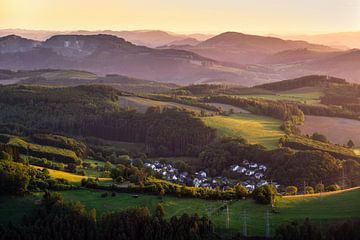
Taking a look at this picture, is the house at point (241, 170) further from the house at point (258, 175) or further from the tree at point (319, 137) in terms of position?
the tree at point (319, 137)

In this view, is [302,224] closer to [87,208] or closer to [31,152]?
[87,208]

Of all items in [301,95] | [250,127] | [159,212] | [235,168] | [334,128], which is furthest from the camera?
[301,95]

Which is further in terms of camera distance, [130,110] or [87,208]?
[130,110]

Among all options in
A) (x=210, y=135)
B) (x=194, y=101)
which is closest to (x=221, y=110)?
(x=194, y=101)

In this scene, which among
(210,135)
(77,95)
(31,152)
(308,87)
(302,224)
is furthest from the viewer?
(308,87)

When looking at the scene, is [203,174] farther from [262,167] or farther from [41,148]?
[41,148]

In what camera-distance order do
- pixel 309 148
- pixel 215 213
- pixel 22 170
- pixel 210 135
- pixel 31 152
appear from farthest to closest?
pixel 210 135, pixel 309 148, pixel 31 152, pixel 22 170, pixel 215 213

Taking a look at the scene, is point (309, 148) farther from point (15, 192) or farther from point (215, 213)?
point (15, 192)

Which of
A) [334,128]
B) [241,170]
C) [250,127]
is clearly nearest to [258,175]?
[241,170]
